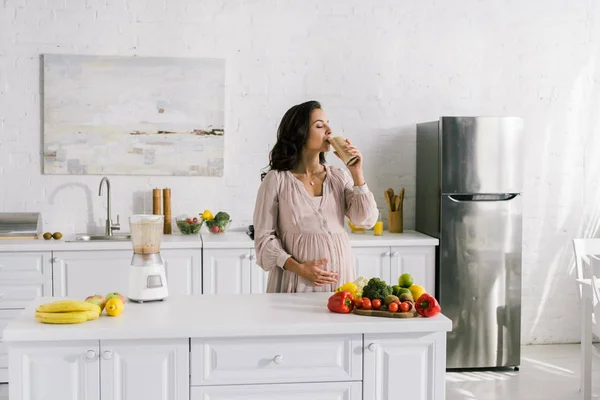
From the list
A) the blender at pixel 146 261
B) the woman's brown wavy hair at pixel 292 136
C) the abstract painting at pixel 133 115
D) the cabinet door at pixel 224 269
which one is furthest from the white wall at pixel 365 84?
the blender at pixel 146 261

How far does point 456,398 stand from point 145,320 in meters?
2.47

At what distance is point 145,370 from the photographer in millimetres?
2691

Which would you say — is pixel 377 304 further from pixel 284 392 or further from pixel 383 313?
pixel 284 392

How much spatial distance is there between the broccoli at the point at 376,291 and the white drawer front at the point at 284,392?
324 mm

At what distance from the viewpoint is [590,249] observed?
15.9 feet

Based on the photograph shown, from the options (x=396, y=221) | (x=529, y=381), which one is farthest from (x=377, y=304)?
(x=396, y=221)

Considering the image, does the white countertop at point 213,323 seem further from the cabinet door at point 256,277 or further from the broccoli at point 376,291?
the cabinet door at point 256,277

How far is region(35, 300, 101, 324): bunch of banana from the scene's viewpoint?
2670 millimetres

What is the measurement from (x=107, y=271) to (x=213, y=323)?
7.46 feet

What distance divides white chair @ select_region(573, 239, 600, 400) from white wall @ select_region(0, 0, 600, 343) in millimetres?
1018

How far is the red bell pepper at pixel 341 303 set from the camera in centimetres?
289

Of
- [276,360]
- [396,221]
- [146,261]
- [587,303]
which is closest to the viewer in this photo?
[276,360]

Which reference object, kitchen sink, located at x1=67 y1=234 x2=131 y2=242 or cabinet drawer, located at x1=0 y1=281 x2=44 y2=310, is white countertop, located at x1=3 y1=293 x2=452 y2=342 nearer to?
cabinet drawer, located at x1=0 y1=281 x2=44 y2=310

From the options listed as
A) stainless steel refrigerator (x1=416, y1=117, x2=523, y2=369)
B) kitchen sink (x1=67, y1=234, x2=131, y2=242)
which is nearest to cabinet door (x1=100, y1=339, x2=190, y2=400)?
kitchen sink (x1=67, y1=234, x2=131, y2=242)
